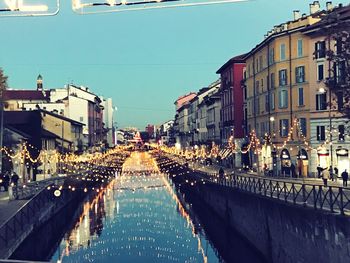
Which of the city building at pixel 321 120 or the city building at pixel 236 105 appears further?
the city building at pixel 236 105

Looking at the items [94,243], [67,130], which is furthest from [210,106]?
[94,243]

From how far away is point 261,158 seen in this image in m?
70.2

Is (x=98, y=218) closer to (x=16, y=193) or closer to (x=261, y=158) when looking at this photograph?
(x=16, y=193)

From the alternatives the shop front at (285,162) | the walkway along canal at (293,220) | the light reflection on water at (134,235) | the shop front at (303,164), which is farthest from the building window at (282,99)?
the walkway along canal at (293,220)

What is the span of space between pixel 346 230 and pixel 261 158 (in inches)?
1974

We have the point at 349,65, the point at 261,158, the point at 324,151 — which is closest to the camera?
the point at 349,65

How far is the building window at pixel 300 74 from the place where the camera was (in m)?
59.2

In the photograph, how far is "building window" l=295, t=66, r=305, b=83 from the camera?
59.2 metres

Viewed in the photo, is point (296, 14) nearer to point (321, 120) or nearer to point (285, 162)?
point (321, 120)

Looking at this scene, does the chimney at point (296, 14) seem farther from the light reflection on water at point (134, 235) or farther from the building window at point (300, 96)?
the light reflection on water at point (134, 235)

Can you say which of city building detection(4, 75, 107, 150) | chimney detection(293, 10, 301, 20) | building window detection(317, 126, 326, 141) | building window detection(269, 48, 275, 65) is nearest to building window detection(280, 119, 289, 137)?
building window detection(317, 126, 326, 141)

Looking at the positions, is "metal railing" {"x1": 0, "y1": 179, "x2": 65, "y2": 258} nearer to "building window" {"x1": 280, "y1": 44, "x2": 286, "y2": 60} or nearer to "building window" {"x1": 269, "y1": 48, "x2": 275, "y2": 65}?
"building window" {"x1": 280, "y1": 44, "x2": 286, "y2": 60}

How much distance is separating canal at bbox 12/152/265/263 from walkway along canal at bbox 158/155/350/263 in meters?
1.88

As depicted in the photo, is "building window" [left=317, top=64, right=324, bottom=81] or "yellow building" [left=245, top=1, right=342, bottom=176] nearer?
"building window" [left=317, top=64, right=324, bottom=81]
